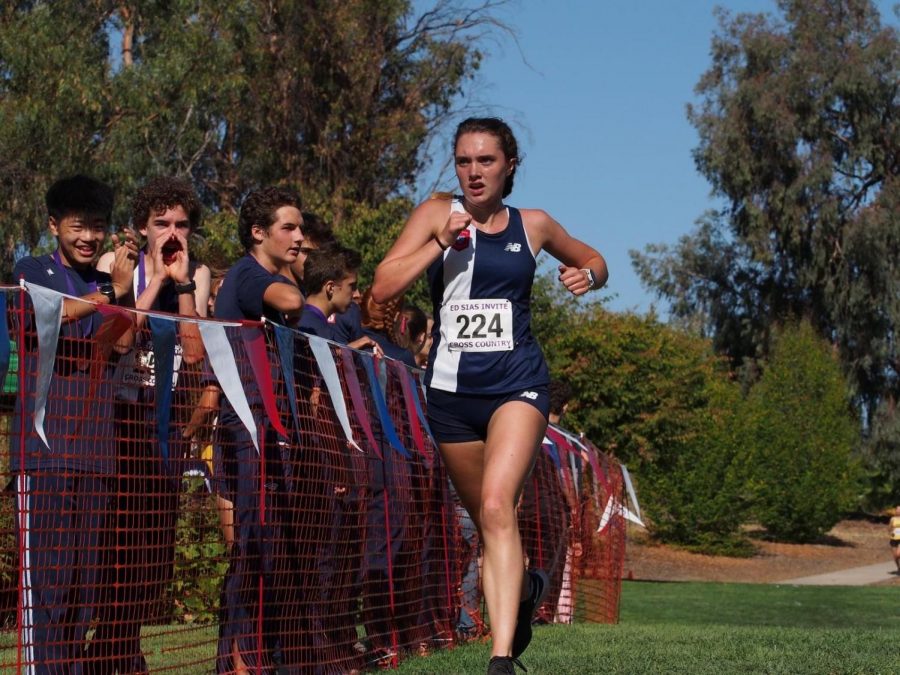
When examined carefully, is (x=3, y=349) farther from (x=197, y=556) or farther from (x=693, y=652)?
(x=693, y=652)

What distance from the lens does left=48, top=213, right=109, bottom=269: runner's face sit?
17.5 ft

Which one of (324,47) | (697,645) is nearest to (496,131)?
(697,645)

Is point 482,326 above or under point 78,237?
under

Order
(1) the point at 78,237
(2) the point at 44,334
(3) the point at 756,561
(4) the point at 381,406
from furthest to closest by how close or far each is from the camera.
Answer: (3) the point at 756,561 < (4) the point at 381,406 < (1) the point at 78,237 < (2) the point at 44,334

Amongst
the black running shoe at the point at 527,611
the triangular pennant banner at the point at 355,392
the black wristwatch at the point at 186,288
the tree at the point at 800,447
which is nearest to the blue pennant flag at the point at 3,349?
the black wristwatch at the point at 186,288

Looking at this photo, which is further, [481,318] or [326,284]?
[326,284]

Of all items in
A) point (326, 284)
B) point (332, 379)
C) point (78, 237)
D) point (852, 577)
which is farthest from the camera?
point (852, 577)

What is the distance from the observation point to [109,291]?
5.21 metres

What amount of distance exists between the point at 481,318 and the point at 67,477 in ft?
5.41

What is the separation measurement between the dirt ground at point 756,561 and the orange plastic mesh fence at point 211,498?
13.2 m

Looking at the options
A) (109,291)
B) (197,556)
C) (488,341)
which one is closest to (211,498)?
(197,556)

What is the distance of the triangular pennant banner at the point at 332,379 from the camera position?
617cm

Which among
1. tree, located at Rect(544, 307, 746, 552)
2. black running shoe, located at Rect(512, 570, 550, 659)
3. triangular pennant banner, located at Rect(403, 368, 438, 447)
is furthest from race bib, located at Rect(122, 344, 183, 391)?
tree, located at Rect(544, 307, 746, 552)

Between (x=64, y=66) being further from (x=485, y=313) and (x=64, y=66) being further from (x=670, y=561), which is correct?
(x=485, y=313)
